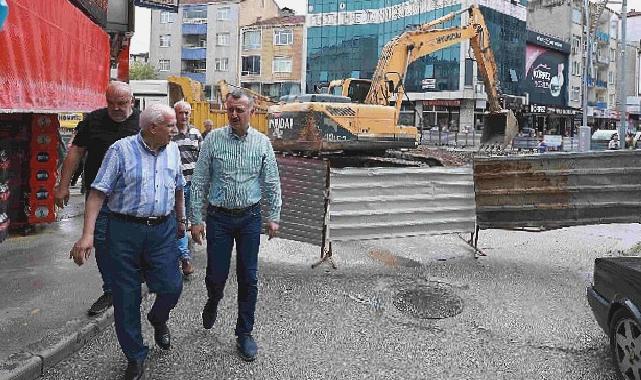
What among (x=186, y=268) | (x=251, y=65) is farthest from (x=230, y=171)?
(x=251, y=65)

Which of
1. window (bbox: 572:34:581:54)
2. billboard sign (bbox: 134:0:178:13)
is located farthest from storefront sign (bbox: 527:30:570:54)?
billboard sign (bbox: 134:0:178:13)

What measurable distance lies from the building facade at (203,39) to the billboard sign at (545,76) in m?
28.2

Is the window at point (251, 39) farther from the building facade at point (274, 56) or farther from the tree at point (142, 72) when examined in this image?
the tree at point (142, 72)

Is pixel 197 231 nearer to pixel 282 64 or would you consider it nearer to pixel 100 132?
pixel 100 132

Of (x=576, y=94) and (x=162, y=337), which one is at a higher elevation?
(x=576, y=94)

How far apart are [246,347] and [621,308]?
8.39ft

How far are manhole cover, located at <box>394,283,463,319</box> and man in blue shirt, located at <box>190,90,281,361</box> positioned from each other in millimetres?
1785

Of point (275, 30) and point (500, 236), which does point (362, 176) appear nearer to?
point (500, 236)

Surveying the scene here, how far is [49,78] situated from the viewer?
6320 millimetres

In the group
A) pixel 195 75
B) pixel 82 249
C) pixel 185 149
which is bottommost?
pixel 82 249

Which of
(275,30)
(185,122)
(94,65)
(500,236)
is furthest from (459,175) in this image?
(275,30)

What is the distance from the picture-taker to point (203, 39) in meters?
62.8

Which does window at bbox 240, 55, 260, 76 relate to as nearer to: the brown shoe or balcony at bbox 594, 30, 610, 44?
balcony at bbox 594, 30, 610, 44

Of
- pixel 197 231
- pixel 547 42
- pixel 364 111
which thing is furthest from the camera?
pixel 547 42
